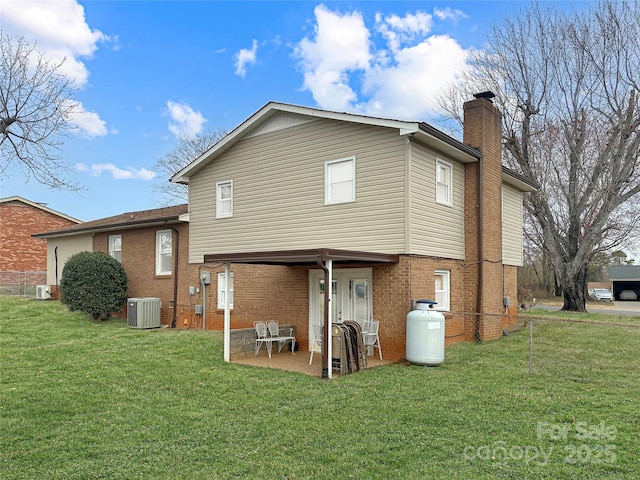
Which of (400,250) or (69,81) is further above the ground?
(69,81)

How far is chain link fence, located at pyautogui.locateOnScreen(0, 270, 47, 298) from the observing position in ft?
81.2

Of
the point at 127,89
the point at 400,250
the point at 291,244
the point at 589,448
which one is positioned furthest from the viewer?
the point at 127,89

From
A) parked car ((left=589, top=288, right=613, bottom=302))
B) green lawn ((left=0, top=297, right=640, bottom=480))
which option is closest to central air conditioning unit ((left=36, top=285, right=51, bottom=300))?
green lawn ((left=0, top=297, right=640, bottom=480))

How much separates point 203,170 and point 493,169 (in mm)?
9332

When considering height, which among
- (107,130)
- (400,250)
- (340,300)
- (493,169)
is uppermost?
(107,130)

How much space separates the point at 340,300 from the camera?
1249cm

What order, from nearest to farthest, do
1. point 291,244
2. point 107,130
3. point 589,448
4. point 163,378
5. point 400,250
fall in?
1. point 589,448
2. point 163,378
3. point 400,250
4. point 291,244
5. point 107,130

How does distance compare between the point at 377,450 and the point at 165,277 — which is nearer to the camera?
the point at 377,450

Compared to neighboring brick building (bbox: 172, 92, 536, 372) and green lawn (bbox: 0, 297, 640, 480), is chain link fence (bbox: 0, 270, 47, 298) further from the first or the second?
green lawn (bbox: 0, 297, 640, 480)

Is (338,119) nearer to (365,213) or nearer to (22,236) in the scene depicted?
(365,213)

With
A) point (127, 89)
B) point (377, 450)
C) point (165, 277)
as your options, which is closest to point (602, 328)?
point (377, 450)

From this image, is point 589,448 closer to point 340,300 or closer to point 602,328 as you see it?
point 340,300

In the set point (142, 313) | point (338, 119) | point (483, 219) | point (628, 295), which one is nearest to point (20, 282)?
point (142, 313)

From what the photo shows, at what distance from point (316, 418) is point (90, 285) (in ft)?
44.0
